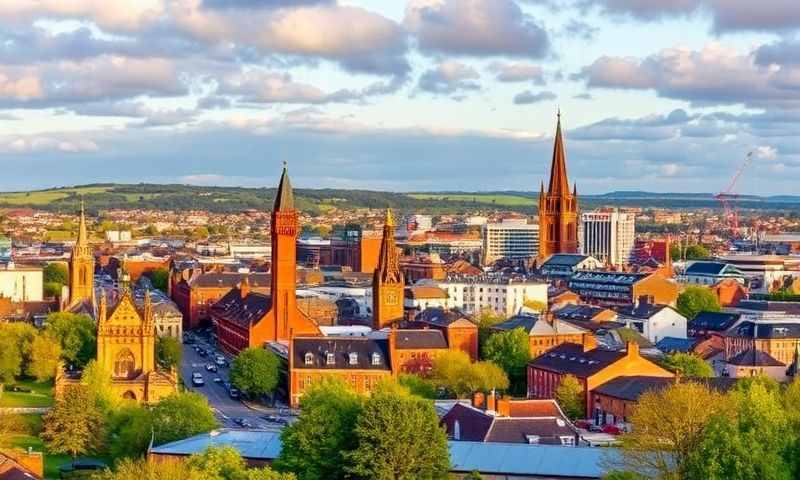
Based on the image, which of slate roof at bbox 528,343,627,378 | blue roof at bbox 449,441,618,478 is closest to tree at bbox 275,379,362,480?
blue roof at bbox 449,441,618,478

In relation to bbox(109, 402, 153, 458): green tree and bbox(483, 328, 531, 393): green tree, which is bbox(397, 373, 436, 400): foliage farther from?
bbox(109, 402, 153, 458): green tree

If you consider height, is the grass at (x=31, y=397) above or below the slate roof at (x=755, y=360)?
below

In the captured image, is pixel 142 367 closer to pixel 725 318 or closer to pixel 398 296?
pixel 398 296

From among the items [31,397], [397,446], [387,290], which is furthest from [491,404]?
[387,290]

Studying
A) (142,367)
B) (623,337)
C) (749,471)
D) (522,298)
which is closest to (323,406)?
(749,471)

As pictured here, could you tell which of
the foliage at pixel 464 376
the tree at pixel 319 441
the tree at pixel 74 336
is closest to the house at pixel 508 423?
the tree at pixel 319 441

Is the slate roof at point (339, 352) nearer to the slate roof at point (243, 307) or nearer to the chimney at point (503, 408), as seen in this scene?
the slate roof at point (243, 307)

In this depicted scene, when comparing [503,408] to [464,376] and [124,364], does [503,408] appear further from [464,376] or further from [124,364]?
[124,364]
